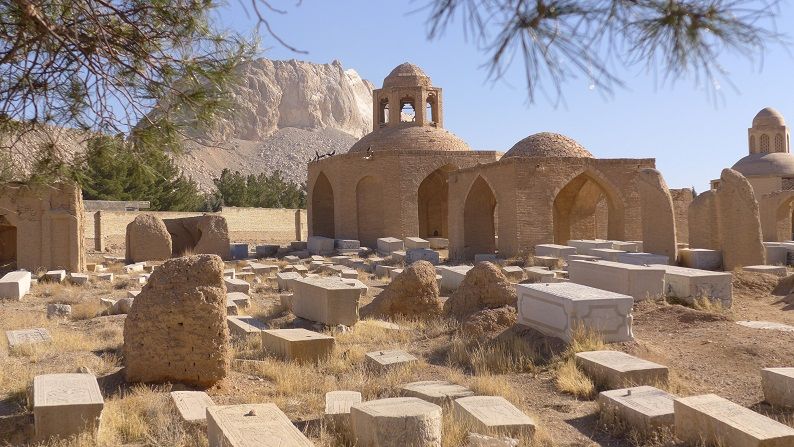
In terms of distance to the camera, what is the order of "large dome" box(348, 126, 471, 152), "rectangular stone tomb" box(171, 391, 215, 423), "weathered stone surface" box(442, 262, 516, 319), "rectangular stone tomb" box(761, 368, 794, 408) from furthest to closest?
"large dome" box(348, 126, 471, 152)
"weathered stone surface" box(442, 262, 516, 319)
"rectangular stone tomb" box(761, 368, 794, 408)
"rectangular stone tomb" box(171, 391, 215, 423)

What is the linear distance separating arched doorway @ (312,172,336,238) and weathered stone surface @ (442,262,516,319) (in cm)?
2026

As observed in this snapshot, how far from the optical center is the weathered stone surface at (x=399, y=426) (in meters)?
4.83

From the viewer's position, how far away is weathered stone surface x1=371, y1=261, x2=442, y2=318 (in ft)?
36.4

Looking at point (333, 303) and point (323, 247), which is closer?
point (333, 303)

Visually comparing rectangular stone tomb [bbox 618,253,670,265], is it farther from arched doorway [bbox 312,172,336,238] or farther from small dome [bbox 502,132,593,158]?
arched doorway [bbox 312,172,336,238]

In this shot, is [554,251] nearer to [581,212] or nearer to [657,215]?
[657,215]

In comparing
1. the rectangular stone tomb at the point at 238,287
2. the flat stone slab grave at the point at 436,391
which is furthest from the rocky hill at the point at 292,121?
the flat stone slab grave at the point at 436,391

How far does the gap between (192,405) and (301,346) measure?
2.44m

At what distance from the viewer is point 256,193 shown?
52.1 m

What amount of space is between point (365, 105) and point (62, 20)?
128781 mm

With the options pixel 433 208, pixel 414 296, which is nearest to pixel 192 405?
pixel 414 296

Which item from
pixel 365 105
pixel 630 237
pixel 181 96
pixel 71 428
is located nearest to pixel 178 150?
pixel 181 96

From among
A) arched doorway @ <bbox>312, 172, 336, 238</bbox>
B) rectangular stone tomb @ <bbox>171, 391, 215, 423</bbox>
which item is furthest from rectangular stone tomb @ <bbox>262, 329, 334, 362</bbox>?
arched doorway @ <bbox>312, 172, 336, 238</bbox>

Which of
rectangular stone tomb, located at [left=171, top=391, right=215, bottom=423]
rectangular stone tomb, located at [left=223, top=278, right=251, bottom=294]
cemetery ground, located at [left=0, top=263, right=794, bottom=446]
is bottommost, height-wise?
cemetery ground, located at [left=0, top=263, right=794, bottom=446]
